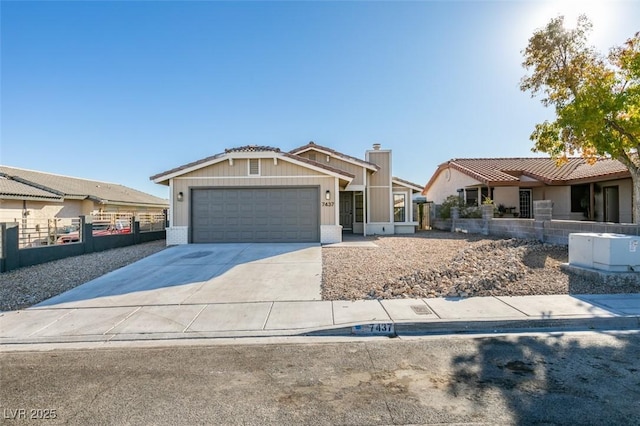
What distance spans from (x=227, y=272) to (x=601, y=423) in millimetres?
7739

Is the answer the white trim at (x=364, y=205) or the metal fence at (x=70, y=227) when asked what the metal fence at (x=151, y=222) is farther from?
the white trim at (x=364, y=205)

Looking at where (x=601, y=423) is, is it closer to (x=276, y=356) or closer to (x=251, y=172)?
(x=276, y=356)

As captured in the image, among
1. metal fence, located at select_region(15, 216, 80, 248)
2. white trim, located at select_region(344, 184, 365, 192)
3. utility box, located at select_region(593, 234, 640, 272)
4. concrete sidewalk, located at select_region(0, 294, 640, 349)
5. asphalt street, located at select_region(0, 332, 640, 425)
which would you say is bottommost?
asphalt street, located at select_region(0, 332, 640, 425)

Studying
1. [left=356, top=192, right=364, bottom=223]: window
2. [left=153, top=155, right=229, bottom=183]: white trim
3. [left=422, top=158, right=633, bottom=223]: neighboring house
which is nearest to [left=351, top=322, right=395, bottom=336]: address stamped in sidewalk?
[left=153, top=155, right=229, bottom=183]: white trim

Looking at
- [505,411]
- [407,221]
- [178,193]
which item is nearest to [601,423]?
[505,411]

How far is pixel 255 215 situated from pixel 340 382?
11.1 metres

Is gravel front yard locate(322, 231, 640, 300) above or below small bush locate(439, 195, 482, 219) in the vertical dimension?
below

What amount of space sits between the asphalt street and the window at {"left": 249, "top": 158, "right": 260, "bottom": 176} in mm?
10115

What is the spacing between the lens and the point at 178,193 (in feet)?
46.6

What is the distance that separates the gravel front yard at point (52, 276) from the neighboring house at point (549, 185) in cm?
1816

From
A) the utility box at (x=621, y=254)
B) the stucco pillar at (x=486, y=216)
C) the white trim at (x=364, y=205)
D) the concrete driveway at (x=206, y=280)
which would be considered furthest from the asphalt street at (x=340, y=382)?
the white trim at (x=364, y=205)

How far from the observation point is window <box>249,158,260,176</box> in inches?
558

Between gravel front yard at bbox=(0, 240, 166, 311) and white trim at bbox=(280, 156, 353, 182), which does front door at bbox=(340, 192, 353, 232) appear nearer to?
white trim at bbox=(280, 156, 353, 182)

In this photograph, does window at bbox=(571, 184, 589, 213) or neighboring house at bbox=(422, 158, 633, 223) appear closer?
neighboring house at bbox=(422, 158, 633, 223)
